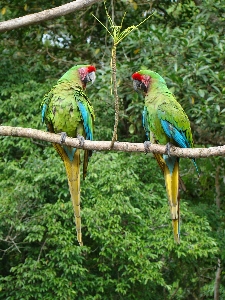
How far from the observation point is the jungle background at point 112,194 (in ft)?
13.6

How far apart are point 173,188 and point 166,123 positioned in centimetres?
31

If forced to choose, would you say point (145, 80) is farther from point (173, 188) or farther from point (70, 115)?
point (173, 188)

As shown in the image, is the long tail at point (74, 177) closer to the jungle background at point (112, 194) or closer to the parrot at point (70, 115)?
the parrot at point (70, 115)

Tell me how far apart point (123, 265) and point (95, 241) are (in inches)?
11.7

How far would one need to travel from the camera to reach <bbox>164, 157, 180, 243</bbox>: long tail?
2.68 metres

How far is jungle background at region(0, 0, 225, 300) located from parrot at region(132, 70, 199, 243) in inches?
49.6

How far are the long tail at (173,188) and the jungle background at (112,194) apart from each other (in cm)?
→ 137

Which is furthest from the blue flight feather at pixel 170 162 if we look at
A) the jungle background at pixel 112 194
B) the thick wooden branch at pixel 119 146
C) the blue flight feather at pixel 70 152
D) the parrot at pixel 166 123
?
the jungle background at pixel 112 194

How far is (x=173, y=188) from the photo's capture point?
110 inches

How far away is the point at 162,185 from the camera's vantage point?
4.98 metres

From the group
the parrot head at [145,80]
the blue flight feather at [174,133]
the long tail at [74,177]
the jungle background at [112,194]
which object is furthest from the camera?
the jungle background at [112,194]

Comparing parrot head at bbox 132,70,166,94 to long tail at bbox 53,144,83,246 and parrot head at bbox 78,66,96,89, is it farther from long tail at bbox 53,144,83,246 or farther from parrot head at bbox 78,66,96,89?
long tail at bbox 53,144,83,246

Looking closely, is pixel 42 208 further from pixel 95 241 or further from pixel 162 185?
pixel 162 185

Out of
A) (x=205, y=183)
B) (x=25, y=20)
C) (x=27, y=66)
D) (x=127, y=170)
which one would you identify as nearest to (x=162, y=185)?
(x=127, y=170)
